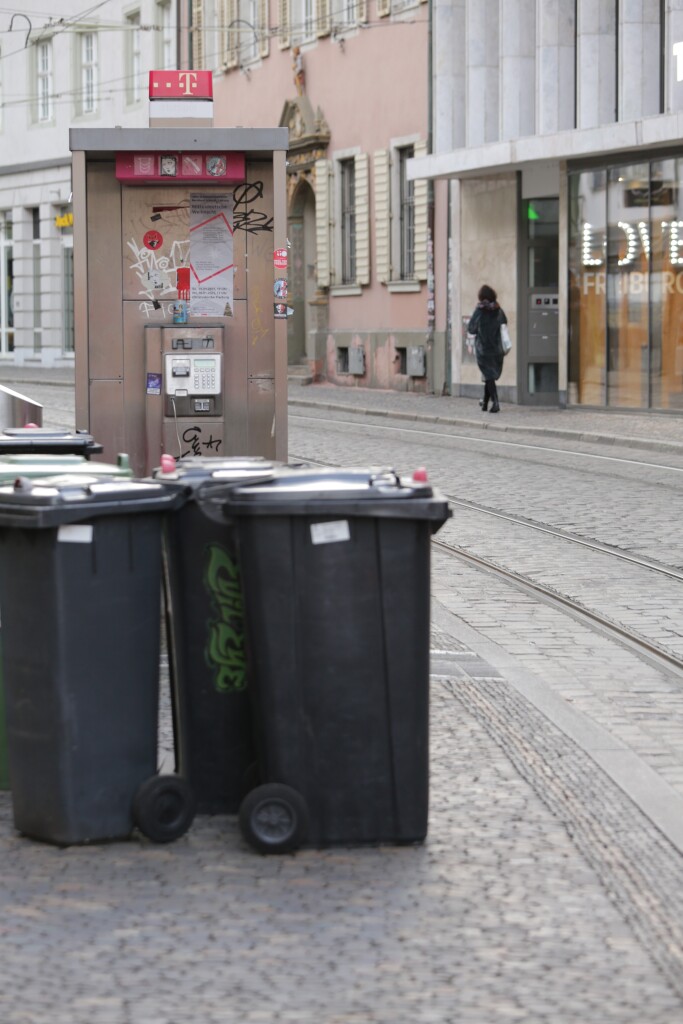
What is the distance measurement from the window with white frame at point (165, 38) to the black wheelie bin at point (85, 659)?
39.6 m

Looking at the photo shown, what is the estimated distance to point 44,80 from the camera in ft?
159

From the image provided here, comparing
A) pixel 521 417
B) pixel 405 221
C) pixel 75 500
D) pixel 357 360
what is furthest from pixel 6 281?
pixel 75 500

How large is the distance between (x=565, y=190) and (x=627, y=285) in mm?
2333

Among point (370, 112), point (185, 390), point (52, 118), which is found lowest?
point (185, 390)

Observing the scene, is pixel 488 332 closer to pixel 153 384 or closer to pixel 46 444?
pixel 153 384

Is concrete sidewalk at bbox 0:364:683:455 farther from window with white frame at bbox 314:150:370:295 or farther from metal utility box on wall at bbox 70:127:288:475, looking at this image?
metal utility box on wall at bbox 70:127:288:475

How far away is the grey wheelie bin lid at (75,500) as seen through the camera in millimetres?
5297

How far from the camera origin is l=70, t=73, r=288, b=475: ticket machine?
1204 cm

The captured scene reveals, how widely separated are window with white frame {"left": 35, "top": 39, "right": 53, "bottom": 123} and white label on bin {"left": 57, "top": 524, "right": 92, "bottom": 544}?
4402cm

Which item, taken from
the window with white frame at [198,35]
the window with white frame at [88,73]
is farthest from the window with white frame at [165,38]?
the window with white frame at [88,73]

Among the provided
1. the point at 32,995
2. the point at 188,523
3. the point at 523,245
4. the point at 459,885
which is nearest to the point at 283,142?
the point at 188,523

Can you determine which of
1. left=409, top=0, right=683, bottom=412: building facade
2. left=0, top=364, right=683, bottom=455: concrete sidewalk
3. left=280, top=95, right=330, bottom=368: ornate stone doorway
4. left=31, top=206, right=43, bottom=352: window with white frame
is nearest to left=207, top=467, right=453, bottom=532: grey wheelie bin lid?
left=0, top=364, right=683, bottom=455: concrete sidewalk

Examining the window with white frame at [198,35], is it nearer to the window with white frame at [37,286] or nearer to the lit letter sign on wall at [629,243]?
the window with white frame at [37,286]

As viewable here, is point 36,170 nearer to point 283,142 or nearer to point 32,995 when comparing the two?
point 283,142
